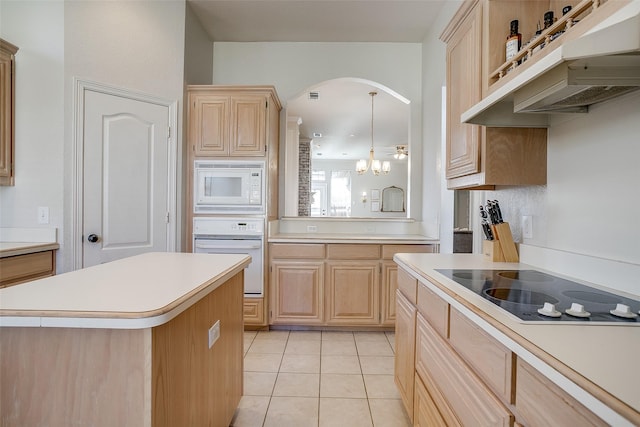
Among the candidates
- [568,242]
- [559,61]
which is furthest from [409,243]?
[559,61]

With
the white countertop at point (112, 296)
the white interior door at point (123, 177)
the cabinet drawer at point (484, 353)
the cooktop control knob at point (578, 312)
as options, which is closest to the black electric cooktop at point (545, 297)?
the cooktop control knob at point (578, 312)

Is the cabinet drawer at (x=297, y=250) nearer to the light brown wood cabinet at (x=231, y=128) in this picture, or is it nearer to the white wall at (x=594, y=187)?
the light brown wood cabinet at (x=231, y=128)

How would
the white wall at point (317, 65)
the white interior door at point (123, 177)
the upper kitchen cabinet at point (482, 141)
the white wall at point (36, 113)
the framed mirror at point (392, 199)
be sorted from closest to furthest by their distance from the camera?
the upper kitchen cabinet at point (482, 141), the white wall at point (36, 113), the white interior door at point (123, 177), the white wall at point (317, 65), the framed mirror at point (392, 199)

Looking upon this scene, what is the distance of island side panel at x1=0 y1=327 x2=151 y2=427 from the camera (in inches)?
34.2

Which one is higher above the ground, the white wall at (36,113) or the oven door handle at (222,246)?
the white wall at (36,113)

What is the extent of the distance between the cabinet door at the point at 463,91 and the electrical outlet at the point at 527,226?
15.0 inches

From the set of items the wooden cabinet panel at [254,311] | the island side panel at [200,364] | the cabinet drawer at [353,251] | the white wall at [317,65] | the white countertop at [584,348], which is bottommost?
the wooden cabinet panel at [254,311]

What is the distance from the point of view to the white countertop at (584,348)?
536 millimetres

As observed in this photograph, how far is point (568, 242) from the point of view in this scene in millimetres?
1378

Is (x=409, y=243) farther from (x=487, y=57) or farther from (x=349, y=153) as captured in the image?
(x=349, y=153)

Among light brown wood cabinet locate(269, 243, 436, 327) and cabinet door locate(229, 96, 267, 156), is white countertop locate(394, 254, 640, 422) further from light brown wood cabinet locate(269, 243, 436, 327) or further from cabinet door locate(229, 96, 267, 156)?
cabinet door locate(229, 96, 267, 156)

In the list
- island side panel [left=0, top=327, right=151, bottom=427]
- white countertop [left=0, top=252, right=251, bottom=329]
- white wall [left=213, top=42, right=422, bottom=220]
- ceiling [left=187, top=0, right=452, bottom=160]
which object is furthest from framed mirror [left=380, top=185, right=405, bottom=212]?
island side panel [left=0, top=327, right=151, bottom=427]

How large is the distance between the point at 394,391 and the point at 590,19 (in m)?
2.11

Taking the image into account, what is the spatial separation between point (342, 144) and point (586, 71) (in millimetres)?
7177
